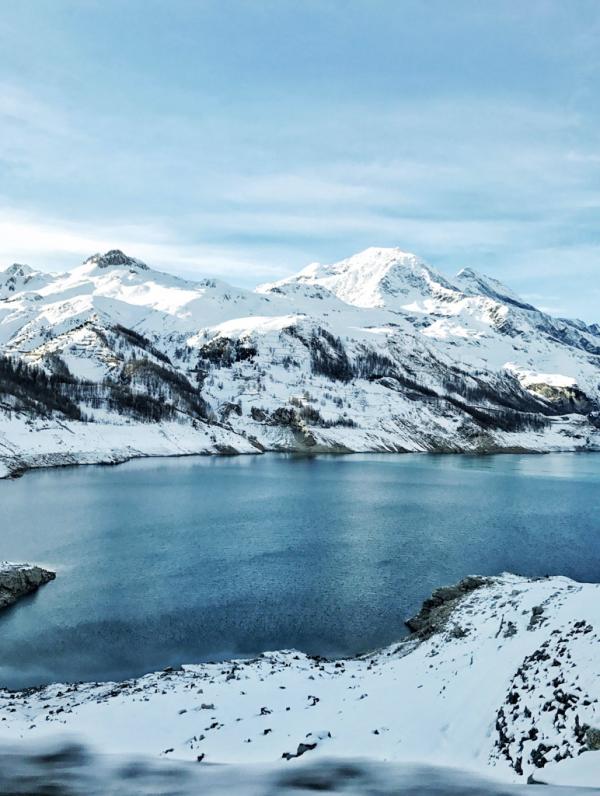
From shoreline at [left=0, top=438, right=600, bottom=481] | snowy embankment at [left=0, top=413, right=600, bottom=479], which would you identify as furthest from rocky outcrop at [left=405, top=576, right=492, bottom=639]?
snowy embankment at [left=0, top=413, right=600, bottom=479]

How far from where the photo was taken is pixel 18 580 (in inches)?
1494

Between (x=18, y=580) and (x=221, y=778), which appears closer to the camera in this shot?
(x=221, y=778)

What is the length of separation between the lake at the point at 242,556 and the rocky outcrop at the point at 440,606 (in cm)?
135

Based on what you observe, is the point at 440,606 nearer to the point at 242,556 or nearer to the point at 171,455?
the point at 242,556

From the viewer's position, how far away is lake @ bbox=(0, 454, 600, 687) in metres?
30.8

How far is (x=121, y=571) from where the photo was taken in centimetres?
4394

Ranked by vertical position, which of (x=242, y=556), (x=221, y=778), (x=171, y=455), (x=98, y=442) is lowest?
(x=171, y=455)

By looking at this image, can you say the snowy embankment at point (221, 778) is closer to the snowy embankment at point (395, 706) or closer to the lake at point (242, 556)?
the snowy embankment at point (395, 706)

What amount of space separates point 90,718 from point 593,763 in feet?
42.8

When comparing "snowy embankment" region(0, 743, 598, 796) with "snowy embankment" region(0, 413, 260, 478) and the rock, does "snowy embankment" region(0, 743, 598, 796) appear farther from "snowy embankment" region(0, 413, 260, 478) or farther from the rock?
"snowy embankment" region(0, 413, 260, 478)

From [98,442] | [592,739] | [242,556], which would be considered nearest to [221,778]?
[592,739]

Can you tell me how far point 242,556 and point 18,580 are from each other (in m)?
17.9

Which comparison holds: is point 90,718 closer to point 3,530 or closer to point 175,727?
point 175,727

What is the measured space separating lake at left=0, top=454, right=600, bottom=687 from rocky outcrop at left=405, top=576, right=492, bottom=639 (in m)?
1.35
